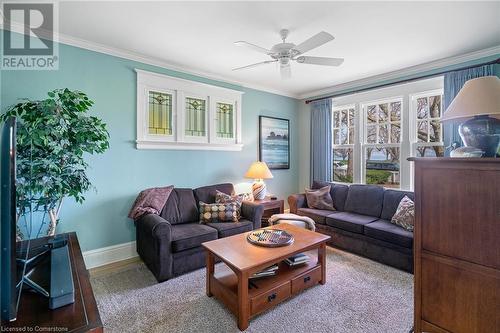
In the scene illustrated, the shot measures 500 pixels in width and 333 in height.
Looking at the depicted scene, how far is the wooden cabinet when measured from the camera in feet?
4.38

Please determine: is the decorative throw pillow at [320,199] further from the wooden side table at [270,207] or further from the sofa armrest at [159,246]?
the sofa armrest at [159,246]

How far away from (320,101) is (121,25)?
11.6 feet

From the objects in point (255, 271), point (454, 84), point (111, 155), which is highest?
point (454, 84)

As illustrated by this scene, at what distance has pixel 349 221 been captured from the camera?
3.25 m

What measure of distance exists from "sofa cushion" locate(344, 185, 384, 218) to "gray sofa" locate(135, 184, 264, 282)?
155 centimetres

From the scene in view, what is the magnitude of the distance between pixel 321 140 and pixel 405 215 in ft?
6.91

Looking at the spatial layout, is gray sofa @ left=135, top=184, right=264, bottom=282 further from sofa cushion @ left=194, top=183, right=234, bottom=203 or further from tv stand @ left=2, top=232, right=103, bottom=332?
tv stand @ left=2, top=232, right=103, bottom=332

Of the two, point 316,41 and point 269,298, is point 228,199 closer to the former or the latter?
point 269,298

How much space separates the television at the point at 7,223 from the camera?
2.56 ft

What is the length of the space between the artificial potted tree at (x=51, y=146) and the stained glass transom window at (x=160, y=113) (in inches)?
39.4

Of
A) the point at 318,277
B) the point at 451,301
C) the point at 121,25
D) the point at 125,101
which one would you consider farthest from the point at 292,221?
the point at 121,25

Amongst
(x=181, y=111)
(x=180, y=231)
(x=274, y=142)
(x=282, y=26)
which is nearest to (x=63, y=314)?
(x=180, y=231)

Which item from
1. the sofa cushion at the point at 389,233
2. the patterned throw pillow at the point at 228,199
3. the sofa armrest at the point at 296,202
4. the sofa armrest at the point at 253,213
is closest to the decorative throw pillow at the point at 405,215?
the sofa cushion at the point at 389,233

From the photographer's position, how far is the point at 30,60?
250cm
